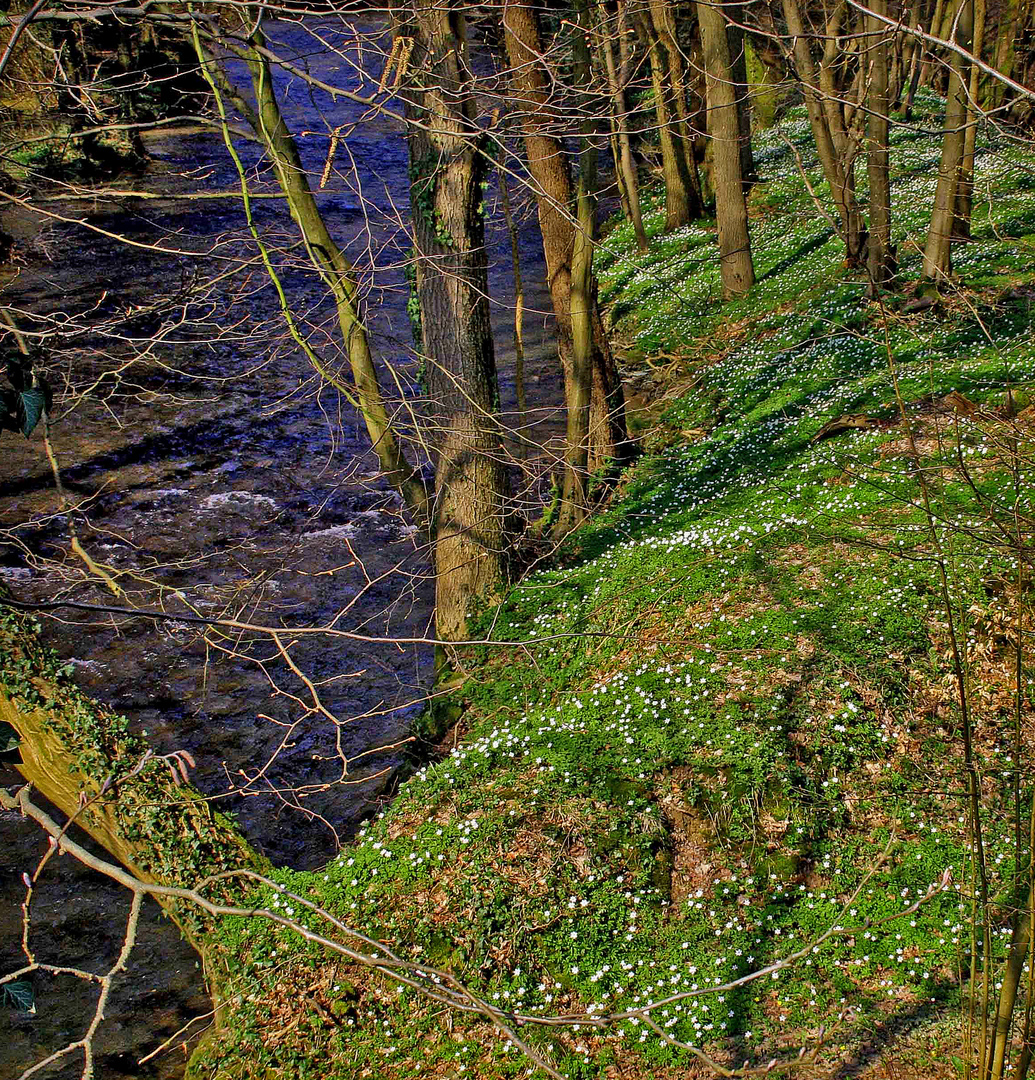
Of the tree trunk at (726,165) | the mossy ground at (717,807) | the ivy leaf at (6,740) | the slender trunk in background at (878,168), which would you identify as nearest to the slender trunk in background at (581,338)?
the mossy ground at (717,807)

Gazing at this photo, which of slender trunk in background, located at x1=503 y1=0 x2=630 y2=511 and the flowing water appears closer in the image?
the flowing water

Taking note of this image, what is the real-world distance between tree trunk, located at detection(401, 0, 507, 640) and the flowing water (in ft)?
2.07

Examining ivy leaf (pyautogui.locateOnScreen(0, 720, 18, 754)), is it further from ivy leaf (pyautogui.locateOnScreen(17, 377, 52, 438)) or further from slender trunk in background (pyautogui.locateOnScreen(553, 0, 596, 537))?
slender trunk in background (pyautogui.locateOnScreen(553, 0, 596, 537))

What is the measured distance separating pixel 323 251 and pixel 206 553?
6.22 m

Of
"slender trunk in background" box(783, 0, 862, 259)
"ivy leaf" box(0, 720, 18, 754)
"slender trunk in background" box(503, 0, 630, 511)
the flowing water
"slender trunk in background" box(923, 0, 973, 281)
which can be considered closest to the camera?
"ivy leaf" box(0, 720, 18, 754)

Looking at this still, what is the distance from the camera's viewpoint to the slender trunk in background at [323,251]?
753cm

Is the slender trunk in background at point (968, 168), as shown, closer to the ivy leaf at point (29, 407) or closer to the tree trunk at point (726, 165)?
the tree trunk at point (726, 165)

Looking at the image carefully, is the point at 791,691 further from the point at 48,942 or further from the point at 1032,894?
the point at 48,942

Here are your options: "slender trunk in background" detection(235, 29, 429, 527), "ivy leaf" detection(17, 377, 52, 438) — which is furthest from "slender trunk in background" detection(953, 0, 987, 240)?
"ivy leaf" detection(17, 377, 52, 438)

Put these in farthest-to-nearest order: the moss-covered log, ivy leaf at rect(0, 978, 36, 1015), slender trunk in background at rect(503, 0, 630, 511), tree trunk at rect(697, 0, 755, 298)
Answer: tree trunk at rect(697, 0, 755, 298)
slender trunk in background at rect(503, 0, 630, 511)
the moss-covered log
ivy leaf at rect(0, 978, 36, 1015)

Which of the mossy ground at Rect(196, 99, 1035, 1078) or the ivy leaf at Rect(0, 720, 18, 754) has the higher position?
the ivy leaf at Rect(0, 720, 18, 754)

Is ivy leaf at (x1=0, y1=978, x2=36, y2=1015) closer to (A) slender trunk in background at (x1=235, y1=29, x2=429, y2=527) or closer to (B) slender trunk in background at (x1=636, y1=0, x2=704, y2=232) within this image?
(A) slender trunk in background at (x1=235, y1=29, x2=429, y2=527)

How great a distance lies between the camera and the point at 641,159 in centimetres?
3203

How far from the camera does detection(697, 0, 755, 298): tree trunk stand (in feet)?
55.0
